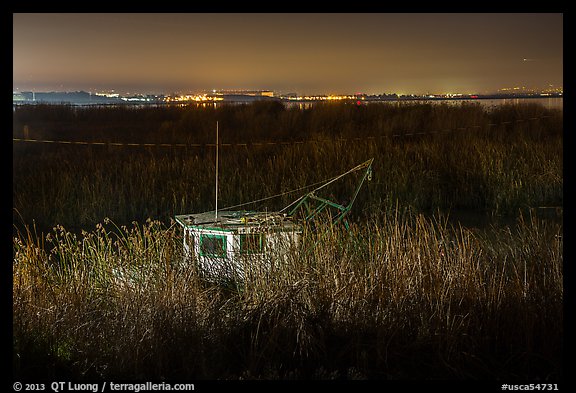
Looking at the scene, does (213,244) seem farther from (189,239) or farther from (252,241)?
Answer: (252,241)

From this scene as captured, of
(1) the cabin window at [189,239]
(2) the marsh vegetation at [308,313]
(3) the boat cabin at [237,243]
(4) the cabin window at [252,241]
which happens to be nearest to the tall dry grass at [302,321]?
(2) the marsh vegetation at [308,313]

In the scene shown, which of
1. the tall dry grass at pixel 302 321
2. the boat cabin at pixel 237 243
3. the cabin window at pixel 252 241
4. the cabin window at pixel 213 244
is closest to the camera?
the tall dry grass at pixel 302 321

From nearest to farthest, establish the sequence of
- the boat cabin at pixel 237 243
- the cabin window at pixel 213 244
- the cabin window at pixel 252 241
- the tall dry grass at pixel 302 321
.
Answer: the tall dry grass at pixel 302 321
the boat cabin at pixel 237 243
the cabin window at pixel 252 241
the cabin window at pixel 213 244

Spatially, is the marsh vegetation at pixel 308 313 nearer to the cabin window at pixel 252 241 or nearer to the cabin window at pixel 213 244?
the cabin window at pixel 213 244

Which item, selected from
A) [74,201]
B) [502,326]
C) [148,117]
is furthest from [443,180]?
[148,117]

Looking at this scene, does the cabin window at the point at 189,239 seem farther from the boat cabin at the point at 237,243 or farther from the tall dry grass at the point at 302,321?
the tall dry grass at the point at 302,321

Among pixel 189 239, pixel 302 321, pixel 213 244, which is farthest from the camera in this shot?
pixel 189 239

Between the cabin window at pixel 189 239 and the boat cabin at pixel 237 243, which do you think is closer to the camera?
the boat cabin at pixel 237 243

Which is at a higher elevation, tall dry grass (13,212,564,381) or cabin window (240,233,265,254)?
cabin window (240,233,265,254)

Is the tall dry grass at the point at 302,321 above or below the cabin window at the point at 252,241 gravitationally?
below

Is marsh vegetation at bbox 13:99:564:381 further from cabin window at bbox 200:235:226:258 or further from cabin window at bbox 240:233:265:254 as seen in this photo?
cabin window at bbox 240:233:265:254

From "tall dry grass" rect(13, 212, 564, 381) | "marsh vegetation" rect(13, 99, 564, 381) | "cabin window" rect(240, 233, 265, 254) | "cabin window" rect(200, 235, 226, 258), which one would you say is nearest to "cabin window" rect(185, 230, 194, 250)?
"cabin window" rect(200, 235, 226, 258)

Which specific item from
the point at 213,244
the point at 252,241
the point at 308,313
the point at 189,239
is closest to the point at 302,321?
the point at 308,313
